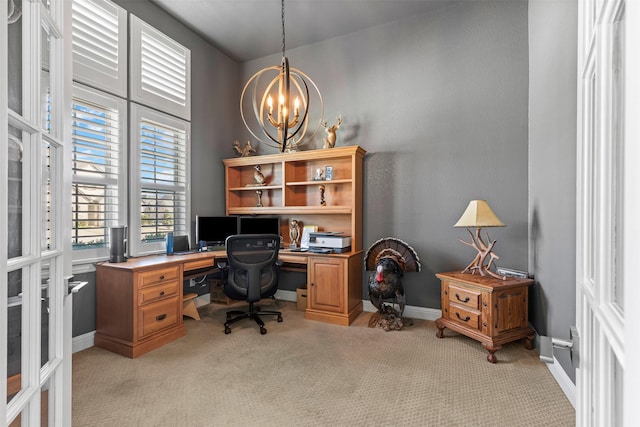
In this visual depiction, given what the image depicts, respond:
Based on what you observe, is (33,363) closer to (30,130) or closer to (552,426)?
(30,130)

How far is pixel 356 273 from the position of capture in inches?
141

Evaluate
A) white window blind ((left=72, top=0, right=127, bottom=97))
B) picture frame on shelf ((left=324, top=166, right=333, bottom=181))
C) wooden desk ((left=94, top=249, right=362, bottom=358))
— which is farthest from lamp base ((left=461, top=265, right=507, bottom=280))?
white window blind ((left=72, top=0, right=127, bottom=97))

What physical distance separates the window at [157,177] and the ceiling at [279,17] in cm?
125

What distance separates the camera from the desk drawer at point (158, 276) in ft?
8.67

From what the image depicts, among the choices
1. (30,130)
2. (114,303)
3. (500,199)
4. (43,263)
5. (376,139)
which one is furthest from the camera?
(376,139)

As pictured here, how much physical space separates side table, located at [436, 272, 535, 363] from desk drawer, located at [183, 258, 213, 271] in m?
2.58

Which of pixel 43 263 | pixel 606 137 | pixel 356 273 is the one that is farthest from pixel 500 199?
pixel 43 263

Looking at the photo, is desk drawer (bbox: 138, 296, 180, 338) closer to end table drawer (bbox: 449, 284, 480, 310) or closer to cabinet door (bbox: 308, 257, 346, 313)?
cabinet door (bbox: 308, 257, 346, 313)

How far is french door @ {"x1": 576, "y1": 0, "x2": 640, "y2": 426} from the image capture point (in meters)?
0.33

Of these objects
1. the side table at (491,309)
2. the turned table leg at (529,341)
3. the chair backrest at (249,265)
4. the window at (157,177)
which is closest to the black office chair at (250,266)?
the chair backrest at (249,265)

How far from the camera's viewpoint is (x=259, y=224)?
406cm

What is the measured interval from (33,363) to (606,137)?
56.9 inches

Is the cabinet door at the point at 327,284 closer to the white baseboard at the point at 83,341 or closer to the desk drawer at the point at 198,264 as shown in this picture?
Answer: the desk drawer at the point at 198,264

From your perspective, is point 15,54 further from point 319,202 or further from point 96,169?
point 319,202
